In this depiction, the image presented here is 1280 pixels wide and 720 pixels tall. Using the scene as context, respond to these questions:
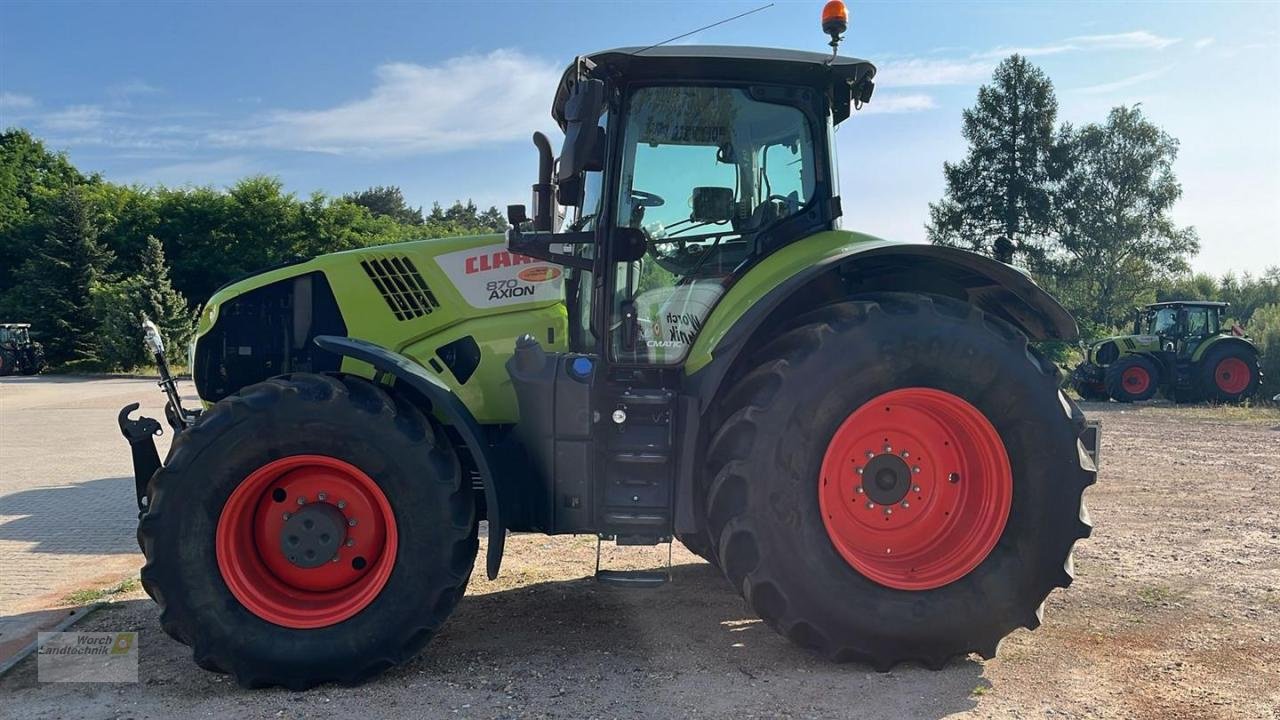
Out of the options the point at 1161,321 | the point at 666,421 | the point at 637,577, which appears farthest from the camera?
the point at 1161,321

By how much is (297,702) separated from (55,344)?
32.5 metres

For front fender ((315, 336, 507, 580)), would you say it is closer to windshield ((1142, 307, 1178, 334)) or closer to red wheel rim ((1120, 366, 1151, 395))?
red wheel rim ((1120, 366, 1151, 395))

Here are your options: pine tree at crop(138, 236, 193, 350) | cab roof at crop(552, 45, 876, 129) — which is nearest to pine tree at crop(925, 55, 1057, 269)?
pine tree at crop(138, 236, 193, 350)

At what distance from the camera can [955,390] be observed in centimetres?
342

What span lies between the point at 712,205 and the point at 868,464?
1.35m

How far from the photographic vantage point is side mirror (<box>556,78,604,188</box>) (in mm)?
3293

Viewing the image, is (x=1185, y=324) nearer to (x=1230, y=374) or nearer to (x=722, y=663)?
(x=1230, y=374)

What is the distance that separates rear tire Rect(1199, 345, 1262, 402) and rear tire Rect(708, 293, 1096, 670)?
16943 millimetres

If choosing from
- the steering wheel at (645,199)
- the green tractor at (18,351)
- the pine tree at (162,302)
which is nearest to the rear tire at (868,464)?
the steering wheel at (645,199)

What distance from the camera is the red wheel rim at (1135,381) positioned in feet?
57.3

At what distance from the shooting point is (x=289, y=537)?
11.0ft

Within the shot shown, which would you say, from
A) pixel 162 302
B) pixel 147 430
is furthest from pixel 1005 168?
pixel 147 430

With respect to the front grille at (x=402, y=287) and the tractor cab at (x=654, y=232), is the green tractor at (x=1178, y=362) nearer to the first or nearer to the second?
the tractor cab at (x=654, y=232)

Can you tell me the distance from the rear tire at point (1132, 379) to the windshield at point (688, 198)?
16400 millimetres
